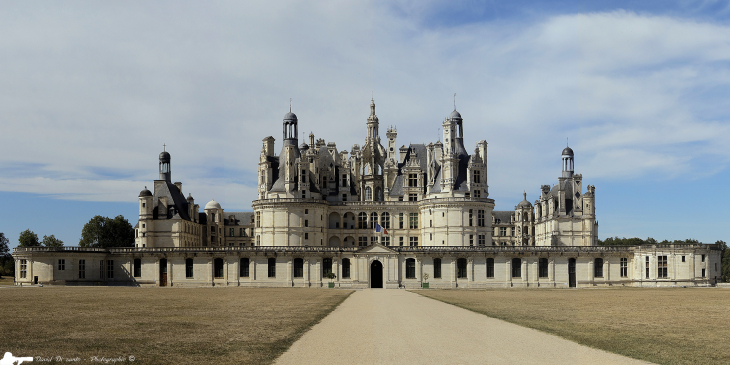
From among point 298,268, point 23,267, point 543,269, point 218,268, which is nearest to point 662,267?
point 543,269

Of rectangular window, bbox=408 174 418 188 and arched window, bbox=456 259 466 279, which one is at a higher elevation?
rectangular window, bbox=408 174 418 188

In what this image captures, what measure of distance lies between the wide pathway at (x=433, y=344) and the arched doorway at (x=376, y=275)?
5418cm

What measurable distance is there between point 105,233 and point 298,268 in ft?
156

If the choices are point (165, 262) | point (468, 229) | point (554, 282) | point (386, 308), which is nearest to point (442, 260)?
point (468, 229)

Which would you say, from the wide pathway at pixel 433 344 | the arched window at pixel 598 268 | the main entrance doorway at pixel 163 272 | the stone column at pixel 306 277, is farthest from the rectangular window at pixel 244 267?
the wide pathway at pixel 433 344

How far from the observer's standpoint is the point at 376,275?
90375 millimetres

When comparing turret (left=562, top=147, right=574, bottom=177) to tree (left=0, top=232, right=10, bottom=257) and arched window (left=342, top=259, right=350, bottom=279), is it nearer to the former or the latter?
arched window (left=342, top=259, right=350, bottom=279)

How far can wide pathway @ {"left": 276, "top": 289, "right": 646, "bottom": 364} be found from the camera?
843 inches

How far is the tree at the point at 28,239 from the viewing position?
4692 inches

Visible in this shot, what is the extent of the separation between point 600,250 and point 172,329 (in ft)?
237

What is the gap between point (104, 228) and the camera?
119m

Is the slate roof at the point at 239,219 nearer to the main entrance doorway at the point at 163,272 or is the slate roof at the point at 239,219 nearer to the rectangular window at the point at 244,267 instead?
the main entrance doorway at the point at 163,272

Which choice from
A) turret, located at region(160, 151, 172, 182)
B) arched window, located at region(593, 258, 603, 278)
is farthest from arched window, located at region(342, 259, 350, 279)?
turret, located at region(160, 151, 172, 182)

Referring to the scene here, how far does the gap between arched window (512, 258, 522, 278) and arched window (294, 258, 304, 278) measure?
2823cm
